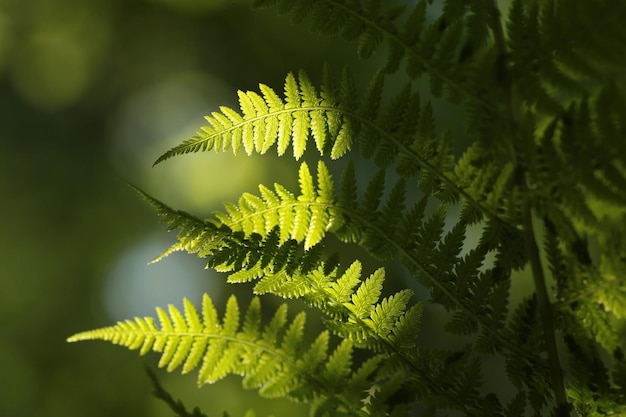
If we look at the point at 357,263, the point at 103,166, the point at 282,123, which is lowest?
the point at 103,166

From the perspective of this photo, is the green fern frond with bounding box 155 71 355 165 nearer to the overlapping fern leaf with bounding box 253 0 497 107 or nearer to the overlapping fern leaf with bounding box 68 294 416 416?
the overlapping fern leaf with bounding box 253 0 497 107

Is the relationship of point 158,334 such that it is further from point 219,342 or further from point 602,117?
point 602,117

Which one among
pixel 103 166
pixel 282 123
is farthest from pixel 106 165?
pixel 282 123

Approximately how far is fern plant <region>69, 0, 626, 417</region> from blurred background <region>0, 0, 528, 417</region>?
4.07 metres

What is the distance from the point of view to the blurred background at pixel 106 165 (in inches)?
231

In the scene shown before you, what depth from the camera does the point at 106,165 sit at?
279 inches

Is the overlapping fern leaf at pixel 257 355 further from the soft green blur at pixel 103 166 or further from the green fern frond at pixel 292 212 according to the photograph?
the soft green blur at pixel 103 166

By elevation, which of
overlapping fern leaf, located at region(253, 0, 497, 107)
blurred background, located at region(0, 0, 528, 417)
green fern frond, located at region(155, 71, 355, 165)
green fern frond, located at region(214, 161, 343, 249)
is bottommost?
blurred background, located at region(0, 0, 528, 417)

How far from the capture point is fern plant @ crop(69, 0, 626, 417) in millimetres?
830

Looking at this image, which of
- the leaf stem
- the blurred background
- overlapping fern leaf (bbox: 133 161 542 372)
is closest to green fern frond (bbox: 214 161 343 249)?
overlapping fern leaf (bbox: 133 161 542 372)

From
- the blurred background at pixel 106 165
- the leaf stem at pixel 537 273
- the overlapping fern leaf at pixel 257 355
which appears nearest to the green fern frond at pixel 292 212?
the overlapping fern leaf at pixel 257 355

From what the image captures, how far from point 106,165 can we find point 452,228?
22.1 ft

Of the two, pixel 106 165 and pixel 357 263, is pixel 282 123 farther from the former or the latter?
pixel 106 165

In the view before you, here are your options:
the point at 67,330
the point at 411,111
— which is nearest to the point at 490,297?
the point at 411,111
